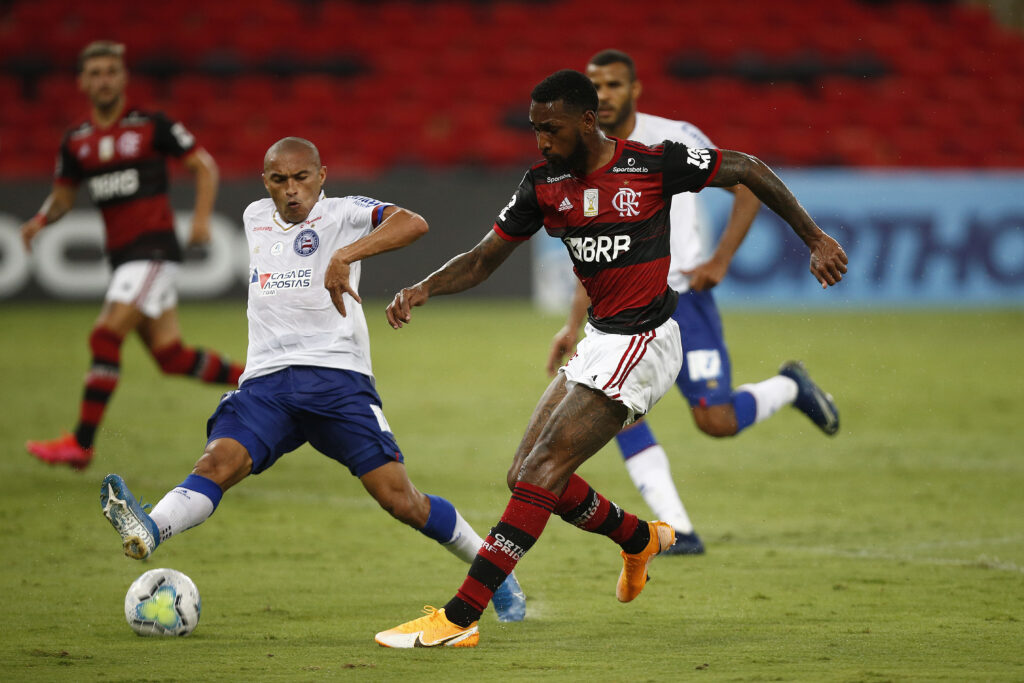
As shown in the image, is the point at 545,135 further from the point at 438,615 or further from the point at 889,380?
the point at 889,380

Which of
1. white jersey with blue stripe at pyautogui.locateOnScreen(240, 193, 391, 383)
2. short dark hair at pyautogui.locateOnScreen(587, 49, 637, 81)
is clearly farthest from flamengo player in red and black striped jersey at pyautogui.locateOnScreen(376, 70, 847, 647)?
short dark hair at pyautogui.locateOnScreen(587, 49, 637, 81)

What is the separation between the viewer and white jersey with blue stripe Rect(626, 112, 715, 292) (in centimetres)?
723

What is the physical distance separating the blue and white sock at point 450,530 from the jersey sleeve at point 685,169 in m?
1.60

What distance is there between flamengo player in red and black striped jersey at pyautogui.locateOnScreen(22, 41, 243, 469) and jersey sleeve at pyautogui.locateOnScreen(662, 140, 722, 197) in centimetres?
482

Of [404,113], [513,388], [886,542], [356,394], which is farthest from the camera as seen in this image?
[404,113]

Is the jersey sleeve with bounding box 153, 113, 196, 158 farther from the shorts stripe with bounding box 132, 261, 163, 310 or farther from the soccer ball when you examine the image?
the soccer ball

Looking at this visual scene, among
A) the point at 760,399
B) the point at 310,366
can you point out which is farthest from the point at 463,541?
the point at 760,399

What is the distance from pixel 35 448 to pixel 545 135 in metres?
5.04

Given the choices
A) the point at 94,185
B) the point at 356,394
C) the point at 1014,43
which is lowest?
the point at 356,394

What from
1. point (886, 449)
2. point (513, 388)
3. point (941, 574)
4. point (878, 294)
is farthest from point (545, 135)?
point (878, 294)

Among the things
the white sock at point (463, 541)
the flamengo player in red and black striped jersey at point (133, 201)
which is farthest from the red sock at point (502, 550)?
the flamengo player in red and black striped jersey at point (133, 201)

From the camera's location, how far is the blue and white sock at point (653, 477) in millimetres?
6918

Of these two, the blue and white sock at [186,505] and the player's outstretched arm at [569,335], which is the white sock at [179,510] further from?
the player's outstretched arm at [569,335]

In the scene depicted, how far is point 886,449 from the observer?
999cm
